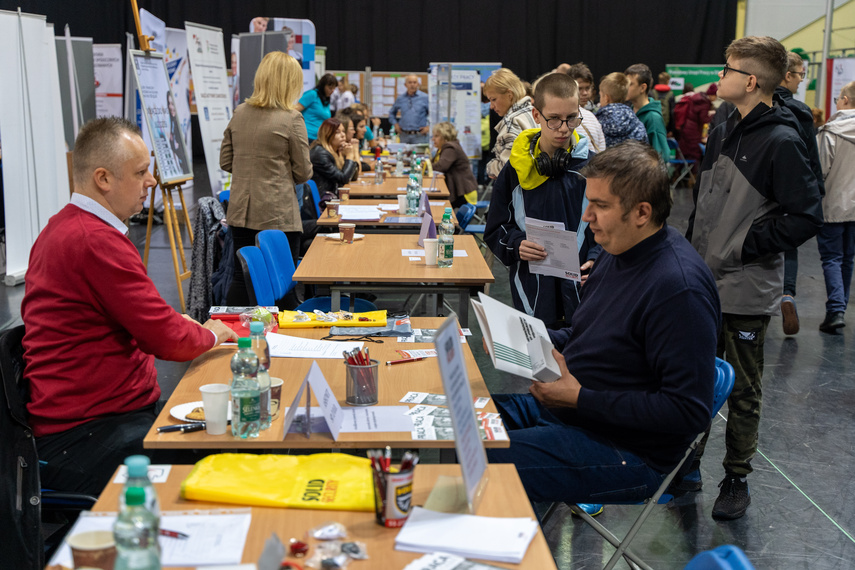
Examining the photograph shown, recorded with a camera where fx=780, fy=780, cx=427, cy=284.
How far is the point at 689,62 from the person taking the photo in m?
15.9

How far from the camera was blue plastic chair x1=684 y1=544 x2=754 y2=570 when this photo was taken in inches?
42.6

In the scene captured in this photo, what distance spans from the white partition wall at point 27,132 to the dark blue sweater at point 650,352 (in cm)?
547

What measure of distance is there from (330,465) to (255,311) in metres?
1.22

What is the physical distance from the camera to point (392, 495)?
1.43m

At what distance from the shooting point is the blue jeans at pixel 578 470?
6.73 ft

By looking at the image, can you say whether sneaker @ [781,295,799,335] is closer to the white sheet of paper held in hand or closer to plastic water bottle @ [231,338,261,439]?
the white sheet of paper held in hand

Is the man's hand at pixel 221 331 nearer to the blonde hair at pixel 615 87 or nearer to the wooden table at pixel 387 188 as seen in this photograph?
the wooden table at pixel 387 188

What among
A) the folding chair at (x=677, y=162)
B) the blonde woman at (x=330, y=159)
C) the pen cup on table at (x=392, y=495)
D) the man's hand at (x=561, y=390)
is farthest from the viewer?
the folding chair at (x=677, y=162)

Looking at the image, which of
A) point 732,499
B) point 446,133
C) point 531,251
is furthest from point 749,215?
point 446,133

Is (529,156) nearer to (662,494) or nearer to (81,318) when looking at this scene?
(662,494)

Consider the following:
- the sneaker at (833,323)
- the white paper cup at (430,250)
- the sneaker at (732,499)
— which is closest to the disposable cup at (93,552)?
the sneaker at (732,499)

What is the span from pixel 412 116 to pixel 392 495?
11.4 meters

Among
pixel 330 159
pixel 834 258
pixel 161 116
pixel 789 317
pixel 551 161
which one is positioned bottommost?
pixel 789 317

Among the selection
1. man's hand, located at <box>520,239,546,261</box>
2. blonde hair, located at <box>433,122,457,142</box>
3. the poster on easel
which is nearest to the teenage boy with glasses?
man's hand, located at <box>520,239,546,261</box>
